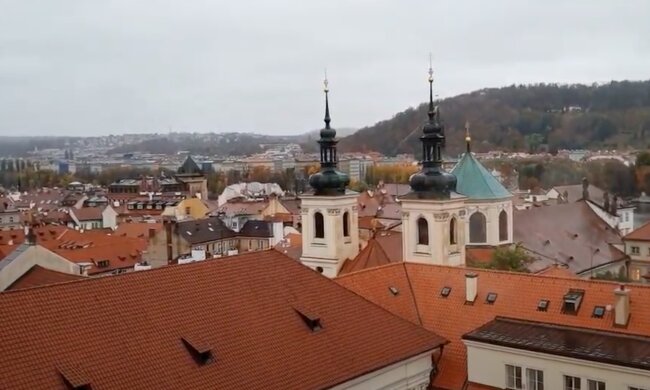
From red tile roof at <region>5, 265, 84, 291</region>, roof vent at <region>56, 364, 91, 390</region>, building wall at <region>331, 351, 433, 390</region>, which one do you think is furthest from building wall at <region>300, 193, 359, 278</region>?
roof vent at <region>56, 364, 91, 390</region>

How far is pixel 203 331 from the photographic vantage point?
58.9ft

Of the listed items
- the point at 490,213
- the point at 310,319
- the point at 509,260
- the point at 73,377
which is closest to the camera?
the point at 73,377

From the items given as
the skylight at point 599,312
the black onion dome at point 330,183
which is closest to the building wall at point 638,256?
the black onion dome at point 330,183

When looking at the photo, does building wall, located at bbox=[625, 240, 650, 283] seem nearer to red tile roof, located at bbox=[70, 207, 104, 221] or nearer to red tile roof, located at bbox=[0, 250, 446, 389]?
red tile roof, located at bbox=[0, 250, 446, 389]

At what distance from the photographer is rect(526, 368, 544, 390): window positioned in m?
21.0

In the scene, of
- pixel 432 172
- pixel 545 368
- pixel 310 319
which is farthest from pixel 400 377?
pixel 432 172

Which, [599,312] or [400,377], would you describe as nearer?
[400,377]

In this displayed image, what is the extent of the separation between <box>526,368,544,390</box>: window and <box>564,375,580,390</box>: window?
0.61 metres

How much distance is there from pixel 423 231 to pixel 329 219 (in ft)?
14.9

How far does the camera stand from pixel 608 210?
7206 centimetres

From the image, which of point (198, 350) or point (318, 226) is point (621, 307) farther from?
point (318, 226)

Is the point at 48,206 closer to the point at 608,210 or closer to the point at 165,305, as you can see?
the point at 608,210

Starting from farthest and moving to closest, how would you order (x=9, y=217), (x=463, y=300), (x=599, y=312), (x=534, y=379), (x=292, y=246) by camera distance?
(x=9, y=217)
(x=292, y=246)
(x=463, y=300)
(x=599, y=312)
(x=534, y=379)

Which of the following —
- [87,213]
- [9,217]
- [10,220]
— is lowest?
[87,213]
